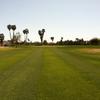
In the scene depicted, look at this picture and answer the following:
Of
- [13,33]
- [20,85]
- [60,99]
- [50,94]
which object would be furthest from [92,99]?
[13,33]

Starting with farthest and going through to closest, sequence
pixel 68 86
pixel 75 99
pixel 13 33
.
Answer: pixel 13 33, pixel 68 86, pixel 75 99

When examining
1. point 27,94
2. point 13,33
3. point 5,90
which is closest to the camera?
point 27,94

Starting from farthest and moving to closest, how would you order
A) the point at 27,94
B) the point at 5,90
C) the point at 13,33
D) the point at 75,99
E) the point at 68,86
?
1. the point at 13,33
2. the point at 68,86
3. the point at 5,90
4. the point at 27,94
5. the point at 75,99

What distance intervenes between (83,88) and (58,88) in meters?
1.08

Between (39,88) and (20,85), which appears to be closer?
(39,88)

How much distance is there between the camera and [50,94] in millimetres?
9328

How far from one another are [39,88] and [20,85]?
118 cm

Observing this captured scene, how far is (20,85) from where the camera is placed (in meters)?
11.3

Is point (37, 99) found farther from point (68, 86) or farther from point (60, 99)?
point (68, 86)

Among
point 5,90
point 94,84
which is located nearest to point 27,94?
point 5,90

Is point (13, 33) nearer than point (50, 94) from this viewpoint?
No

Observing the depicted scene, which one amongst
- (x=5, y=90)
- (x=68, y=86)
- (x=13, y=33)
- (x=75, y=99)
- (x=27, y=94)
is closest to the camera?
(x=75, y=99)

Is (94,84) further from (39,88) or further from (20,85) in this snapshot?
(20,85)

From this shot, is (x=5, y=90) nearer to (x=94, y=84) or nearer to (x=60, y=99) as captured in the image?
(x=60, y=99)
